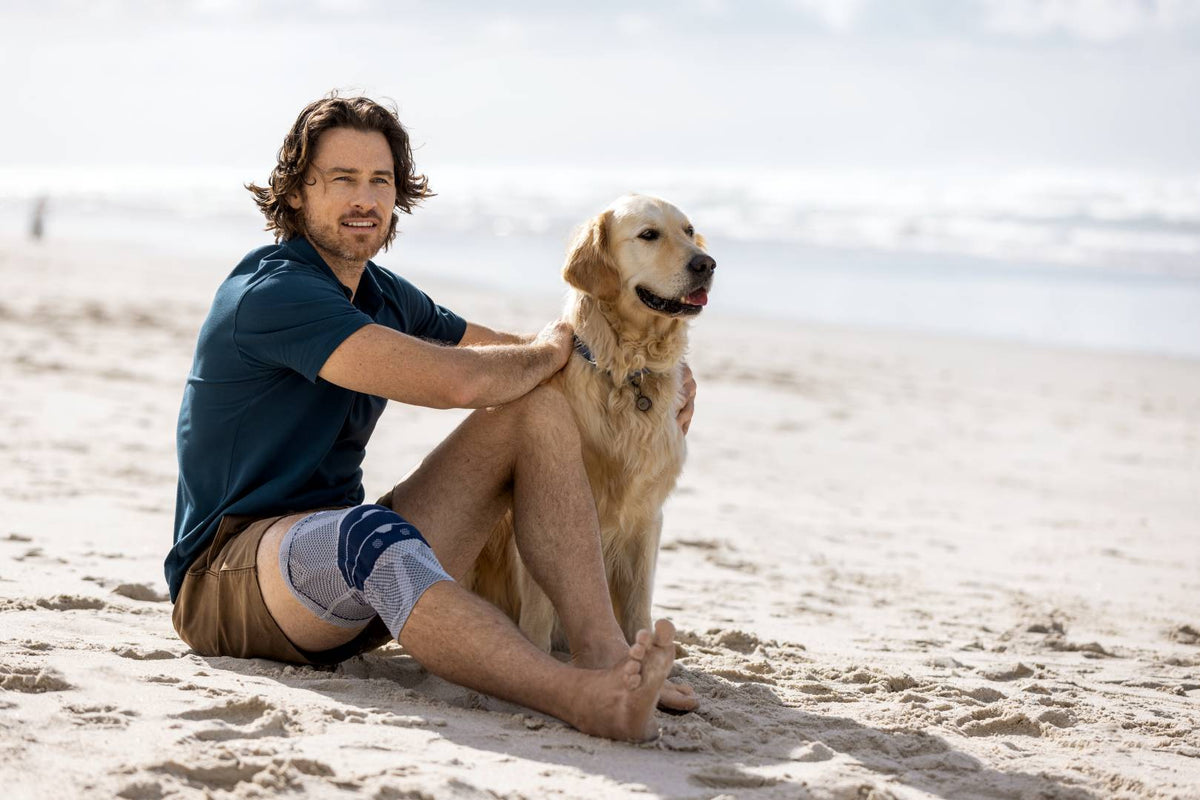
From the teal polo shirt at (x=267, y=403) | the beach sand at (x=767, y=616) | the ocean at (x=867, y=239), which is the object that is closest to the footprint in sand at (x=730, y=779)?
the beach sand at (x=767, y=616)

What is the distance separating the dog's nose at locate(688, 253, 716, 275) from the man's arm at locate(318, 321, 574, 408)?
730mm

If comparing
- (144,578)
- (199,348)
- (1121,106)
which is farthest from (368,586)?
(1121,106)

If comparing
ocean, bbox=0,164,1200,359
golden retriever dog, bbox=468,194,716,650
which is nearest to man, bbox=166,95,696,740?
golden retriever dog, bbox=468,194,716,650

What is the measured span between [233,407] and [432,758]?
98 centimetres

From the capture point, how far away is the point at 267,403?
281cm

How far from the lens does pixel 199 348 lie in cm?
286

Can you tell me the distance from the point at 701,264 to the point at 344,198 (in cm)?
108

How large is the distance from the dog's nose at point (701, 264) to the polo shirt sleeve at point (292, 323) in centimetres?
115

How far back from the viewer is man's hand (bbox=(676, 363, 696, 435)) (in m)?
3.61

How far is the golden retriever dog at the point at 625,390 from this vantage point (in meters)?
3.36

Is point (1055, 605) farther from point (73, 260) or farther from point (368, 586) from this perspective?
point (73, 260)

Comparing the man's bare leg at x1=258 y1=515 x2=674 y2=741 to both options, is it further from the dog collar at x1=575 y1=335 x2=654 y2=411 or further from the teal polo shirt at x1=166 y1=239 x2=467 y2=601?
the dog collar at x1=575 y1=335 x2=654 y2=411

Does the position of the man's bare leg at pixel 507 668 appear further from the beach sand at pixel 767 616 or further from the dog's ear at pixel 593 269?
the dog's ear at pixel 593 269

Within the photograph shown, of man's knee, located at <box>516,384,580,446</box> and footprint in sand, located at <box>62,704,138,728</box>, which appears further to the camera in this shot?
man's knee, located at <box>516,384,580,446</box>
